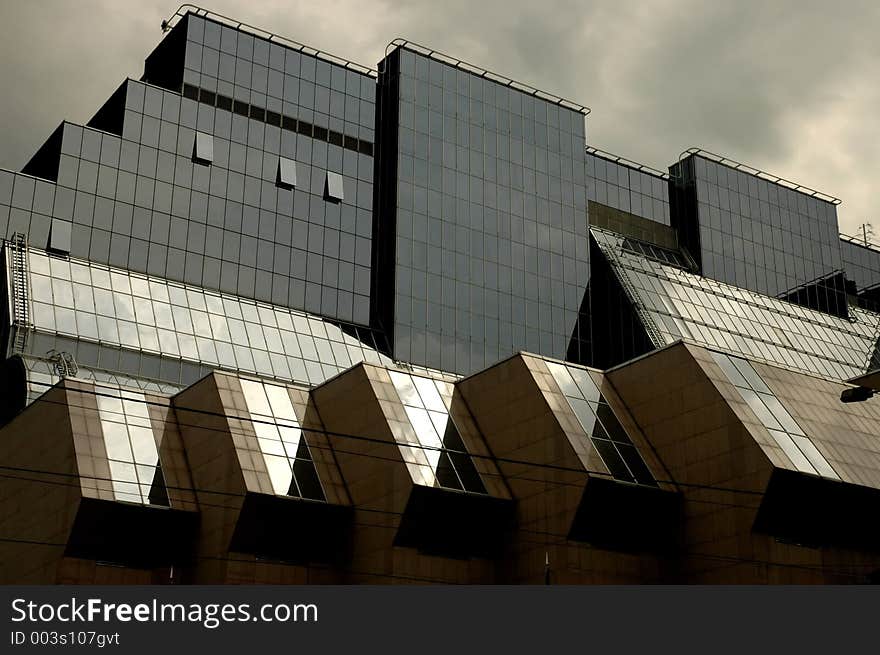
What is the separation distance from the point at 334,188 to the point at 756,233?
3725 centimetres

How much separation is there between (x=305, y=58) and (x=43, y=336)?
1124 inches

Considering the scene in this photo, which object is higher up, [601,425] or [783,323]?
[783,323]

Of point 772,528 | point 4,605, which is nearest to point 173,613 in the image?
point 4,605

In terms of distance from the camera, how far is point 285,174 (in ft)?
263

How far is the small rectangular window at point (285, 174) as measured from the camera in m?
79.8

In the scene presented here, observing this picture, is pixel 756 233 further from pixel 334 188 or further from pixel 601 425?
pixel 601 425

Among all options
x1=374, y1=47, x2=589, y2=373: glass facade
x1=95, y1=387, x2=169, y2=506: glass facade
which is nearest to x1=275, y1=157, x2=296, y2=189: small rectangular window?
x1=374, y1=47, x2=589, y2=373: glass facade

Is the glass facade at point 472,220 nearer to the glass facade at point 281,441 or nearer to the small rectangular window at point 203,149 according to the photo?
the small rectangular window at point 203,149

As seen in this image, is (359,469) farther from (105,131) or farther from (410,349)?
(105,131)

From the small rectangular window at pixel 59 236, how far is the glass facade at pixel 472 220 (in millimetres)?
19526

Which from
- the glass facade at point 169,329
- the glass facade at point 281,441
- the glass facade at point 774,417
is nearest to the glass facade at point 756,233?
the glass facade at point 169,329

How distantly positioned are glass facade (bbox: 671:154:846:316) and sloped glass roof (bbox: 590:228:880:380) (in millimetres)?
2372

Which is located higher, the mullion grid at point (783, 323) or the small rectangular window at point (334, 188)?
the small rectangular window at point (334, 188)

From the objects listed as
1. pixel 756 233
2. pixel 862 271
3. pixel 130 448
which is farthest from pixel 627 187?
pixel 130 448
